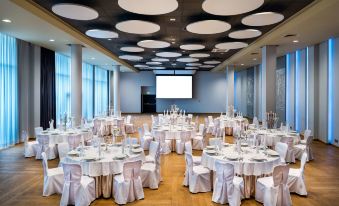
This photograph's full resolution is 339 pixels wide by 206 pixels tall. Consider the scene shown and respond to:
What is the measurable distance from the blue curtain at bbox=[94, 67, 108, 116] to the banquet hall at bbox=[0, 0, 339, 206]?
5351 mm

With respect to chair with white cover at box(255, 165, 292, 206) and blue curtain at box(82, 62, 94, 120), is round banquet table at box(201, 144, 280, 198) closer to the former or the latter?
chair with white cover at box(255, 165, 292, 206)

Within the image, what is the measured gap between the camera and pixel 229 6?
567cm

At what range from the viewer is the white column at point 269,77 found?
9.71 meters

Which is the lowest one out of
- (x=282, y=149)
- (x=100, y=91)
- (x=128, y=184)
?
(x=128, y=184)

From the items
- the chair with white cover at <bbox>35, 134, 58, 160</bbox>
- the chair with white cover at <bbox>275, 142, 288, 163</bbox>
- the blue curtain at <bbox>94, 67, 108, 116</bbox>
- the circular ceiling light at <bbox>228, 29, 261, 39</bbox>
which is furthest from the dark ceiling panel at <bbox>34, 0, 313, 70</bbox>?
the blue curtain at <bbox>94, 67, 108, 116</bbox>

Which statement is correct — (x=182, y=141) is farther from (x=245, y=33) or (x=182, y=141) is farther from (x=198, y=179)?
(x=245, y=33)

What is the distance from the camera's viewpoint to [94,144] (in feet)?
18.9

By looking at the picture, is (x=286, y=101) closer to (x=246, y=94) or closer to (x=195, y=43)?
(x=195, y=43)

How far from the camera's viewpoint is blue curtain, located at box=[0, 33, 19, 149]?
28.6 feet

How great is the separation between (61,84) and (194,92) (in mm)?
13488

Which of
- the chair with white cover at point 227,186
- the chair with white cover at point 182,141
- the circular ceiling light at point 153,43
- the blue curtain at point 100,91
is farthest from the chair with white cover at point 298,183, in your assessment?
the blue curtain at point 100,91

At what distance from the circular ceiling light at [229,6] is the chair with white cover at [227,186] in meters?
3.30

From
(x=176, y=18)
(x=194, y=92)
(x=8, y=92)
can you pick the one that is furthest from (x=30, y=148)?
(x=194, y=92)

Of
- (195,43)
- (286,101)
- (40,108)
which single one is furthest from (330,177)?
(40,108)
